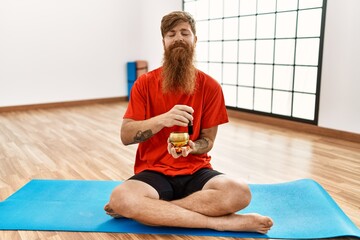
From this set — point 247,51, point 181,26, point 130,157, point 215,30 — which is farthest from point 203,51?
point 181,26

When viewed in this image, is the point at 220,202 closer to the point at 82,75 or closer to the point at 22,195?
the point at 22,195

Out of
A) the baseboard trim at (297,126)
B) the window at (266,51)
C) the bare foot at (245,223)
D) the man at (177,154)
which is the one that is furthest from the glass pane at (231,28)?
the bare foot at (245,223)

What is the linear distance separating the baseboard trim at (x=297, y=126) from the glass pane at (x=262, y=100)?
6.4 inches

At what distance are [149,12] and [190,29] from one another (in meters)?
4.78

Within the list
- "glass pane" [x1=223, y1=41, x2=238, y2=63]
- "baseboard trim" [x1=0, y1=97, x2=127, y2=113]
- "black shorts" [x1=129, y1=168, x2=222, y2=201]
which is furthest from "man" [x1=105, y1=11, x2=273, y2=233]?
"baseboard trim" [x1=0, y1=97, x2=127, y2=113]

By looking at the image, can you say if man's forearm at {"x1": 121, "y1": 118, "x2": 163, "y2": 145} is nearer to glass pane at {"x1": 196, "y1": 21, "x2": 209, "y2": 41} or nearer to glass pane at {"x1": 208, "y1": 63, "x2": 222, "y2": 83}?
glass pane at {"x1": 208, "y1": 63, "x2": 222, "y2": 83}

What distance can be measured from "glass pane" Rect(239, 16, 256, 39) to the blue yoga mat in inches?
110

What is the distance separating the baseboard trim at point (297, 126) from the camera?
137 inches

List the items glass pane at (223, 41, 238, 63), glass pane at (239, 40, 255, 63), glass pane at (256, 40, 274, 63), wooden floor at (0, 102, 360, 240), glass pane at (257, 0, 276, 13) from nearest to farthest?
1. wooden floor at (0, 102, 360, 240)
2. glass pane at (257, 0, 276, 13)
3. glass pane at (256, 40, 274, 63)
4. glass pane at (239, 40, 255, 63)
5. glass pane at (223, 41, 238, 63)

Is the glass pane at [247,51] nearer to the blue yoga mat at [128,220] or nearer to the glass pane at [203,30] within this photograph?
the glass pane at [203,30]

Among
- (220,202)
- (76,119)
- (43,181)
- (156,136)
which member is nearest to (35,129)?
(76,119)

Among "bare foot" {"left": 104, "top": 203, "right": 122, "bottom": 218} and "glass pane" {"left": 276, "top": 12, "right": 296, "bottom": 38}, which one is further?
"glass pane" {"left": 276, "top": 12, "right": 296, "bottom": 38}

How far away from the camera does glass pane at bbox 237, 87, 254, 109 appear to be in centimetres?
474

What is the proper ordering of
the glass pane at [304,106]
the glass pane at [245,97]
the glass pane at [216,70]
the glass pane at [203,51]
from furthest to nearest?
the glass pane at [203,51]
the glass pane at [216,70]
the glass pane at [245,97]
the glass pane at [304,106]
